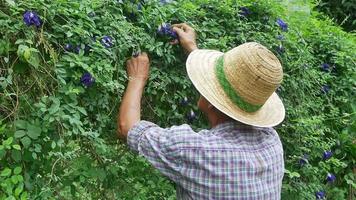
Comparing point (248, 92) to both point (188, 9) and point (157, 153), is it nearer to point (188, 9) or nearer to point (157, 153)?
Answer: point (157, 153)

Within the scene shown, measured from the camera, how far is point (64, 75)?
195 cm

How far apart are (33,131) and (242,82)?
0.75 meters

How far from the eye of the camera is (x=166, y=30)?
2.40 m

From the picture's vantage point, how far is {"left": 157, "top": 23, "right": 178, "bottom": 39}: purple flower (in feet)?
7.84

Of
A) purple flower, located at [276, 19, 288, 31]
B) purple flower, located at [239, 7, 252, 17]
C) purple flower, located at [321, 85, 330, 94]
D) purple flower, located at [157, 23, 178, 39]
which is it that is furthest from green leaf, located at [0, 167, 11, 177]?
purple flower, located at [321, 85, 330, 94]

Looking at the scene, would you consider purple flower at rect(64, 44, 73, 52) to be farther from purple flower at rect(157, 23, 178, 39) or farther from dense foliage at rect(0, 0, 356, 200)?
purple flower at rect(157, 23, 178, 39)

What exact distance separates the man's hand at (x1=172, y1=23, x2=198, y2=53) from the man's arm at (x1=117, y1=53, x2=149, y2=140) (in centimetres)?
22

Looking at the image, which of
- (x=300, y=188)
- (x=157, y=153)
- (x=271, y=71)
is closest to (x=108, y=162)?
(x=157, y=153)

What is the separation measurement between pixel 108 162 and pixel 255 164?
2.07 feet

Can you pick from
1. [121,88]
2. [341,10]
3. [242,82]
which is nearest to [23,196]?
[121,88]

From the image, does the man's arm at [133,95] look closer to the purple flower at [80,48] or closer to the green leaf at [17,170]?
the purple flower at [80,48]

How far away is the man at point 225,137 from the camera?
1.99 m

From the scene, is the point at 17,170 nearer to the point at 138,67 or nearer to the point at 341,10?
the point at 138,67

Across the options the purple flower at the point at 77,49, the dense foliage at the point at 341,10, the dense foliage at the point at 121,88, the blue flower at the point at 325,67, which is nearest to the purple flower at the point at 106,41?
the dense foliage at the point at 121,88
